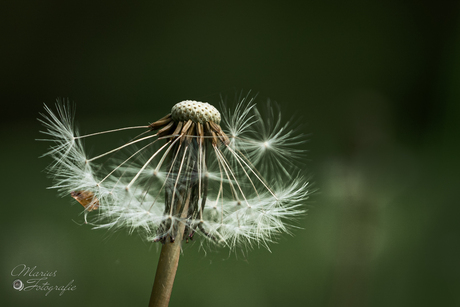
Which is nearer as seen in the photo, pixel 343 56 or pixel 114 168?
pixel 114 168

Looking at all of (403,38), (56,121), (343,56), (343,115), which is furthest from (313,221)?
(56,121)

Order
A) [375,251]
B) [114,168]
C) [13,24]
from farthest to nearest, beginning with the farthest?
[375,251] → [13,24] → [114,168]

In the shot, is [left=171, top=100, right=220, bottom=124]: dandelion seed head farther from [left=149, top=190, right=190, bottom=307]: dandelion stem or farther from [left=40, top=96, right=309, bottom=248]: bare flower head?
[left=149, top=190, right=190, bottom=307]: dandelion stem

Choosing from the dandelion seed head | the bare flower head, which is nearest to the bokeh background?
the bare flower head

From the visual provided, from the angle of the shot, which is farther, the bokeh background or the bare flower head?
the bokeh background

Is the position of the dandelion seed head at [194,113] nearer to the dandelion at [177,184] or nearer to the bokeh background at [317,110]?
the dandelion at [177,184]

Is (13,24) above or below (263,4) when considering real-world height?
below

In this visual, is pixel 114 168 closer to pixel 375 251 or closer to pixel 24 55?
pixel 24 55
